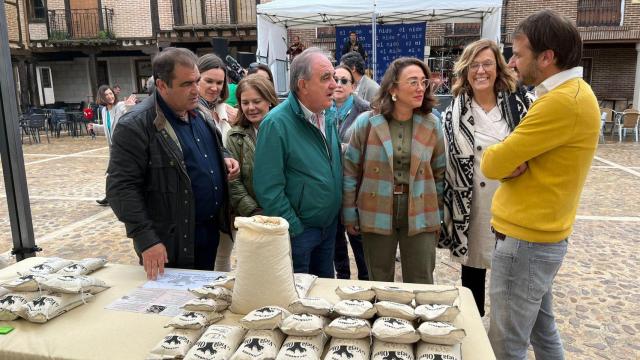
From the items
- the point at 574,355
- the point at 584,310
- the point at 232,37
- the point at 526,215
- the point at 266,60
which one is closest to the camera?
the point at 526,215

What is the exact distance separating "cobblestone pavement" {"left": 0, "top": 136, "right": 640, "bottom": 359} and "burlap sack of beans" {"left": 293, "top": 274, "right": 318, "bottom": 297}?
1.82 metres

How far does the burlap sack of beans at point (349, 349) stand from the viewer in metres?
1.27

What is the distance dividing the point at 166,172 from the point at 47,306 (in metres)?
0.71

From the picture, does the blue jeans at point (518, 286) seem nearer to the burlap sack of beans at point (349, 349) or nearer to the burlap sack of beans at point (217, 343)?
the burlap sack of beans at point (349, 349)

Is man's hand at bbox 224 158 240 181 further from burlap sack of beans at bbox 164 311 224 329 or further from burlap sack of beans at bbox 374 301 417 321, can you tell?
burlap sack of beans at bbox 374 301 417 321

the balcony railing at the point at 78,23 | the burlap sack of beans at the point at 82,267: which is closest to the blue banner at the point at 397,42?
the burlap sack of beans at the point at 82,267

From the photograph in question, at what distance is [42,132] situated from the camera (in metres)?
19.1

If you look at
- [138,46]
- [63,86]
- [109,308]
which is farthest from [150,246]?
[63,86]

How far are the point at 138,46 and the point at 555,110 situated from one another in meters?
20.0

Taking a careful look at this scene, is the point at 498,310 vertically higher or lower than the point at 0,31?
lower

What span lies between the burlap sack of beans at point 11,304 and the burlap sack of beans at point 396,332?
1.20 metres

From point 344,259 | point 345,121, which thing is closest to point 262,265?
point 344,259

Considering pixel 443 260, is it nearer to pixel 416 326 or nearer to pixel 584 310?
pixel 584 310

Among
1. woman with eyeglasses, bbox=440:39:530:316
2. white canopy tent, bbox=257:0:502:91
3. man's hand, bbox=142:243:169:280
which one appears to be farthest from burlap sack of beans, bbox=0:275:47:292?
white canopy tent, bbox=257:0:502:91
